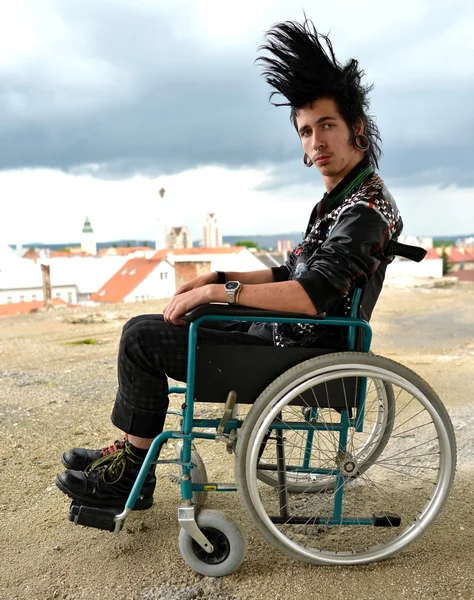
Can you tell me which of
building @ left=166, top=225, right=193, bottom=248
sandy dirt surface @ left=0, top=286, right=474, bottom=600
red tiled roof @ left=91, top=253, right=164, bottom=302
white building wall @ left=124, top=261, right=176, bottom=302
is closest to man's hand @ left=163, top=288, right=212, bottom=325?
sandy dirt surface @ left=0, top=286, right=474, bottom=600

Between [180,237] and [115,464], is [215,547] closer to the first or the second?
[115,464]

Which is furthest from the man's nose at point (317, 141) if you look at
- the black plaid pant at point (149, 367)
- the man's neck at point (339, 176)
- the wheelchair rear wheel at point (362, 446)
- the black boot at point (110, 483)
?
the black boot at point (110, 483)

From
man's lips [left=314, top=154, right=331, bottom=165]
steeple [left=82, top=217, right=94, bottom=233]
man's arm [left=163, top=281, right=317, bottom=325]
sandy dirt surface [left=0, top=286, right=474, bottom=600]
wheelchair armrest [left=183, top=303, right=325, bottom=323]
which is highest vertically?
steeple [left=82, top=217, right=94, bottom=233]

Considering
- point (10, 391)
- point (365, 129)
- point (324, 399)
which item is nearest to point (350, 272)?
point (324, 399)

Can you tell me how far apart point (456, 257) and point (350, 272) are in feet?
267

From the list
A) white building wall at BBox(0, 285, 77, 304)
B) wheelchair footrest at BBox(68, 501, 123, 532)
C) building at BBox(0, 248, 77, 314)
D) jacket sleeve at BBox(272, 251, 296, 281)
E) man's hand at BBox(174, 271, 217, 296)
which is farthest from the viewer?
building at BBox(0, 248, 77, 314)

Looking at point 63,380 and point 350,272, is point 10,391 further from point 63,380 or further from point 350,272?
point 350,272

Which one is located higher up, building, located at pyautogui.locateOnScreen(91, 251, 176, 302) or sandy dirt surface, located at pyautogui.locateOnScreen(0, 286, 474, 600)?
sandy dirt surface, located at pyautogui.locateOnScreen(0, 286, 474, 600)

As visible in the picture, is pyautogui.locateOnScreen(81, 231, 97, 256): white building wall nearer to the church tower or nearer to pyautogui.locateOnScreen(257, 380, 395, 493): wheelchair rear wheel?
the church tower

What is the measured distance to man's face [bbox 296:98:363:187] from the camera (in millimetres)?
2320

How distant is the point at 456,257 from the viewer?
78.1 metres

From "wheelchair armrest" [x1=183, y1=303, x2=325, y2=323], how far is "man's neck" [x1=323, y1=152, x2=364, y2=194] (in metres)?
0.62

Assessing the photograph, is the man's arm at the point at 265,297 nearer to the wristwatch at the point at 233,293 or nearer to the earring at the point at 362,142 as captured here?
the wristwatch at the point at 233,293

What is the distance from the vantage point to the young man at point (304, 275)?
2.07m
